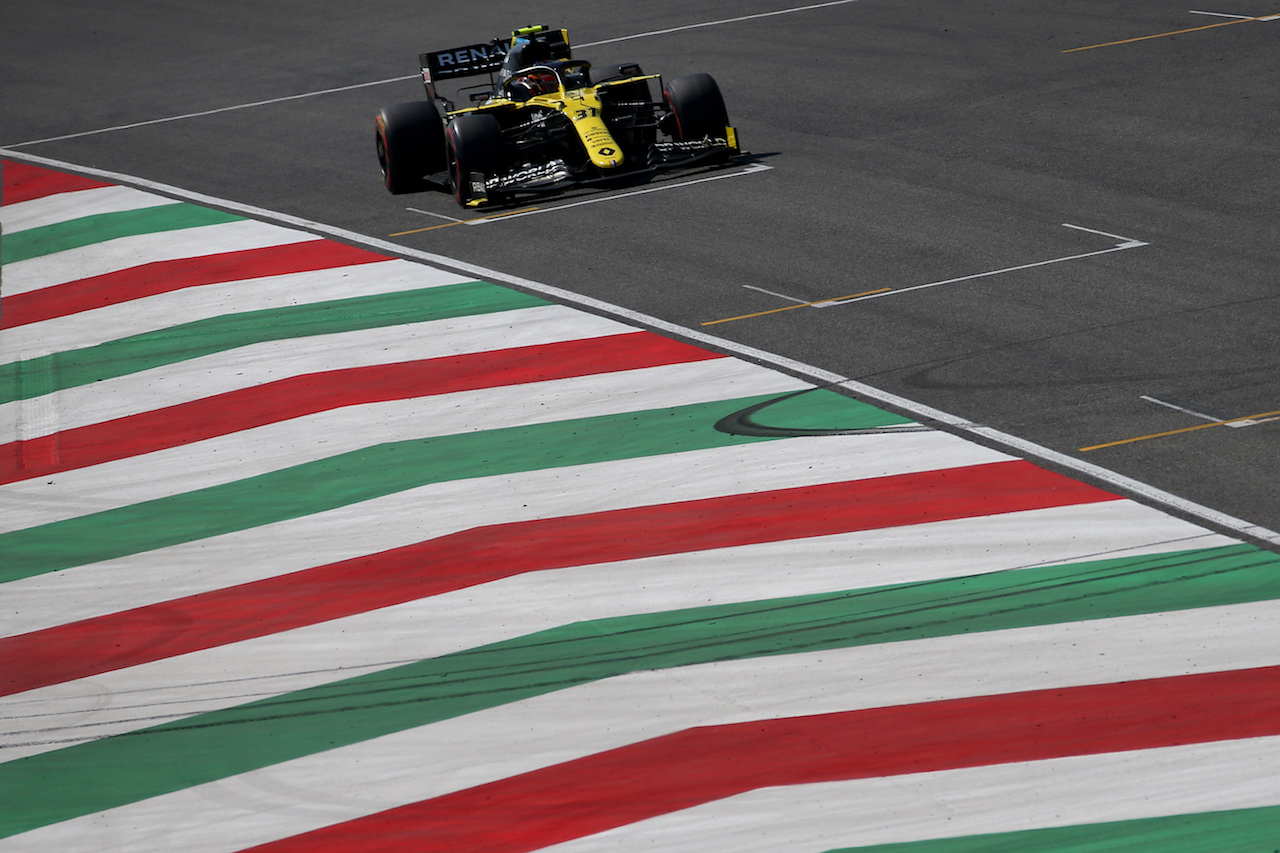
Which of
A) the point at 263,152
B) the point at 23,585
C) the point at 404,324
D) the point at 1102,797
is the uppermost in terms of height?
the point at 263,152

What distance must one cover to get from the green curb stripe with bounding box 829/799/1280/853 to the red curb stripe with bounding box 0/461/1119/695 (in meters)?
2.44

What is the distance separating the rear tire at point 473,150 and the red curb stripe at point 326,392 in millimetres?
3954

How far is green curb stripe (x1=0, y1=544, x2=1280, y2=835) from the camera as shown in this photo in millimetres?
5855

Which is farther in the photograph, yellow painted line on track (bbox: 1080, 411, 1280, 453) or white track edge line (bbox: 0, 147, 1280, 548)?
yellow painted line on track (bbox: 1080, 411, 1280, 453)

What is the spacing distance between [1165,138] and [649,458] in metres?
8.53

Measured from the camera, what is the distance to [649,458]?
8.27 meters

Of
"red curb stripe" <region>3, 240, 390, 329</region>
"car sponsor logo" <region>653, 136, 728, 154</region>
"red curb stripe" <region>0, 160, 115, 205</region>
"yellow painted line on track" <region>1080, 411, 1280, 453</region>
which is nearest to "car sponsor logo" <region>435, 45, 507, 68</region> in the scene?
"car sponsor logo" <region>653, 136, 728, 154</region>

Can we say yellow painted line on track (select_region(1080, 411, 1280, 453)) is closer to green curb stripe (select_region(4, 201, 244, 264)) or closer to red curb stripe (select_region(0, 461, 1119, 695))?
red curb stripe (select_region(0, 461, 1119, 695))

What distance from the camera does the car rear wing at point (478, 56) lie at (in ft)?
47.4

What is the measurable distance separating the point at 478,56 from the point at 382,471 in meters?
7.52

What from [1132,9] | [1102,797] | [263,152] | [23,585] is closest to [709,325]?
[23,585]

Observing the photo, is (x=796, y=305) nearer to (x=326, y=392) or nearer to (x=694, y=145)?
(x=326, y=392)

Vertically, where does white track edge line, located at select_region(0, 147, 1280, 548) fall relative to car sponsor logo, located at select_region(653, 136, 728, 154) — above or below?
below

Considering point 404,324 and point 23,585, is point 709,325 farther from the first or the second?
point 23,585
